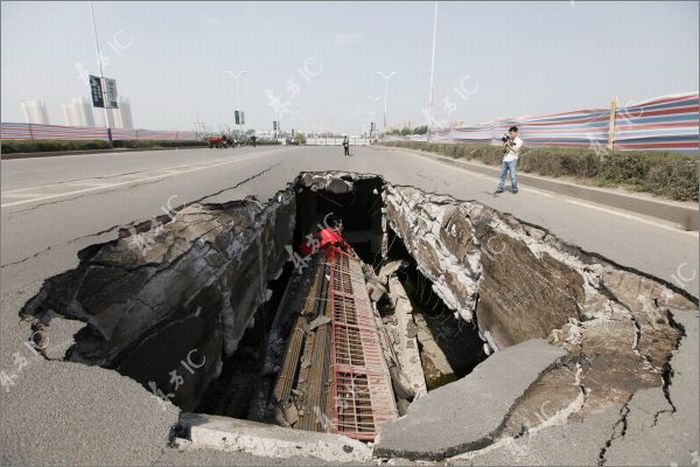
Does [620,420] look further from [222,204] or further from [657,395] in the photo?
[222,204]

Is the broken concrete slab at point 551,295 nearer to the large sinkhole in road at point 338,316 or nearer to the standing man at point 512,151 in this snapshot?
the large sinkhole in road at point 338,316

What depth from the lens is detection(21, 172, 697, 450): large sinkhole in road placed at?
2.65m

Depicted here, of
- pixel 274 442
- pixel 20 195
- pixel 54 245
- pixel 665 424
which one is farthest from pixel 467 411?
pixel 20 195

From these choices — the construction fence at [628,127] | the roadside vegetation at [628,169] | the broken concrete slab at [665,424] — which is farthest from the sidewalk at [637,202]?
the broken concrete slab at [665,424]

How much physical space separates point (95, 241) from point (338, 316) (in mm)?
4441

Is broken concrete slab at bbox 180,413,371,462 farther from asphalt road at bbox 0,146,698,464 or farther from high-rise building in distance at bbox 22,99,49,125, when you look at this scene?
high-rise building in distance at bbox 22,99,49,125

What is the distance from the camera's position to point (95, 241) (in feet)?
11.4

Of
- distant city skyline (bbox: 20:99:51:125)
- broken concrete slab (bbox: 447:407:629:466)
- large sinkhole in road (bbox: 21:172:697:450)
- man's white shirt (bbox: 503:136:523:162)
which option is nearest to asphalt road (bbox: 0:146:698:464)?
large sinkhole in road (bbox: 21:172:697:450)

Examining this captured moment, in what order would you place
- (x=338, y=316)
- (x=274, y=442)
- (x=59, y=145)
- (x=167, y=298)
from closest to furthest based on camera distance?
(x=274, y=442)
(x=167, y=298)
(x=338, y=316)
(x=59, y=145)

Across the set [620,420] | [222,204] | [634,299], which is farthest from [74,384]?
[634,299]

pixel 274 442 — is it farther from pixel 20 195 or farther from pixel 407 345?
pixel 20 195

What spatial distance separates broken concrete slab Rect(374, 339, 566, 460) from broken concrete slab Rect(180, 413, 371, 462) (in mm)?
152

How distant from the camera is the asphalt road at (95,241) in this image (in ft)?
5.36

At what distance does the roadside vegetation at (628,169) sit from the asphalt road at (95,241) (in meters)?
1.11
